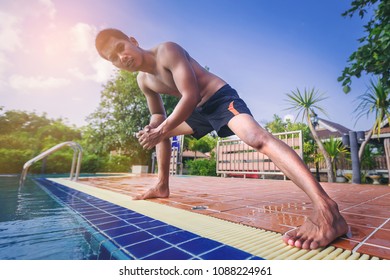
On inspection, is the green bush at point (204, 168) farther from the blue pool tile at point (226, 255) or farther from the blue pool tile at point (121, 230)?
the blue pool tile at point (226, 255)

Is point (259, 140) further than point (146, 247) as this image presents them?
Yes

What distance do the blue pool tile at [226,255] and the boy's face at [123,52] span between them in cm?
134

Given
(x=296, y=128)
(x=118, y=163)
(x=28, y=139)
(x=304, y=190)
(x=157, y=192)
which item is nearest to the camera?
(x=304, y=190)

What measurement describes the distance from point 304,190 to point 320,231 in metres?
0.20

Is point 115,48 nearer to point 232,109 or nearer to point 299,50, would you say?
point 232,109

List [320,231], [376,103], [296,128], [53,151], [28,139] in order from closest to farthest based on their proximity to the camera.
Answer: [320,231]
[53,151]
[376,103]
[28,139]
[296,128]

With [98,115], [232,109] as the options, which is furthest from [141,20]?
[98,115]

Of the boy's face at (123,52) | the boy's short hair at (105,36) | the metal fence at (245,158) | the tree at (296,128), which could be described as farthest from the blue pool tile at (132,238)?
the tree at (296,128)

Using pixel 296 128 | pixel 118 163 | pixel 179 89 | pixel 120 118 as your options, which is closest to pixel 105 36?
pixel 179 89

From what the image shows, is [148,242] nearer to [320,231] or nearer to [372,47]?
[320,231]

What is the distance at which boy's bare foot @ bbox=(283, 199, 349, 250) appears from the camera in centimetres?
79

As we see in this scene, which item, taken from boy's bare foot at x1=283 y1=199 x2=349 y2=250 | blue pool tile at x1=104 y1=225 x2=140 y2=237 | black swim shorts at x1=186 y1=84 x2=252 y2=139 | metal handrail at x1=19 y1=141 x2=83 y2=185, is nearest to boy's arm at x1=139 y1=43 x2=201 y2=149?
black swim shorts at x1=186 y1=84 x2=252 y2=139

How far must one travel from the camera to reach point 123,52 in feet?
4.71

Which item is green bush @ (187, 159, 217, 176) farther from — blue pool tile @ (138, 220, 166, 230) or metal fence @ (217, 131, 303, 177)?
blue pool tile @ (138, 220, 166, 230)
